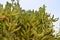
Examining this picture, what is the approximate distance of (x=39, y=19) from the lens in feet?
25.5

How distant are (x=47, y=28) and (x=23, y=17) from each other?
1.10m

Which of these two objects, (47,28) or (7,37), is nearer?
(7,37)

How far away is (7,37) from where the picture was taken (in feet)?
21.2

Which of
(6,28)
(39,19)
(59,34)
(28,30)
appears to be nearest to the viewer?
(6,28)

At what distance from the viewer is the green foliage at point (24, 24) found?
6656 millimetres

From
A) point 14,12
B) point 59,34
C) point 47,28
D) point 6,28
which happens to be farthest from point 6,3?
point 59,34

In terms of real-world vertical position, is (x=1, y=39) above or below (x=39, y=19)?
below

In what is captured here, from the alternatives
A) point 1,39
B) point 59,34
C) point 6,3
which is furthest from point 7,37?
point 59,34

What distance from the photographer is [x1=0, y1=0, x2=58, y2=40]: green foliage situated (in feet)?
21.8

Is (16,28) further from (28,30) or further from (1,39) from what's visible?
(1,39)

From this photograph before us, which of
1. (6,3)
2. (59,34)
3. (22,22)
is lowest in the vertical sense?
(59,34)

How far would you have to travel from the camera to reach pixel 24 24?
23.9 ft

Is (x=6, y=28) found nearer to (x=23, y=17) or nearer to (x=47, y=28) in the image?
(x=23, y=17)

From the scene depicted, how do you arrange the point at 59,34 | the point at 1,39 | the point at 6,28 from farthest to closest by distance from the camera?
the point at 59,34, the point at 6,28, the point at 1,39
